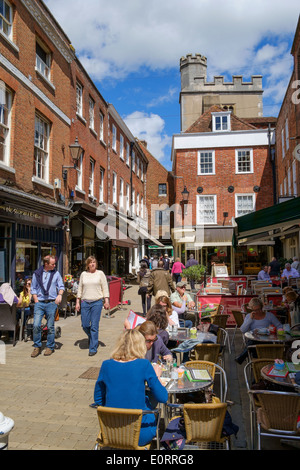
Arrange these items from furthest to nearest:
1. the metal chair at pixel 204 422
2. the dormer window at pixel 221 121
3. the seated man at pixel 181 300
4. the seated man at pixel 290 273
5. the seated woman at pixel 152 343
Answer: the dormer window at pixel 221 121
the seated man at pixel 290 273
the seated man at pixel 181 300
the seated woman at pixel 152 343
the metal chair at pixel 204 422

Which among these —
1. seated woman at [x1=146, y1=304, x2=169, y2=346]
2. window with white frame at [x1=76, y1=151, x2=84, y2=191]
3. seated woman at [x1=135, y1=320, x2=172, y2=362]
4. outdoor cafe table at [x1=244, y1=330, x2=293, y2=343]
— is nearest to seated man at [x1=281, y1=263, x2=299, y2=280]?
outdoor cafe table at [x1=244, y1=330, x2=293, y2=343]

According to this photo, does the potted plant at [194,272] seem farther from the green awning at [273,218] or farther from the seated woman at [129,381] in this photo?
the seated woman at [129,381]

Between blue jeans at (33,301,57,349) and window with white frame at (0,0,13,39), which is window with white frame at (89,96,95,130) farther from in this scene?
blue jeans at (33,301,57,349)

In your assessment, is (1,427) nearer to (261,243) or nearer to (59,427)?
(59,427)

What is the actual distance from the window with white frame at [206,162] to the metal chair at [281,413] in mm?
23654

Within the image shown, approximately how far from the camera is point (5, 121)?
31.8 feet

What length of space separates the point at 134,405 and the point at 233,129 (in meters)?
26.3

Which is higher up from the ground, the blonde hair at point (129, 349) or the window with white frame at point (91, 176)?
the window with white frame at point (91, 176)

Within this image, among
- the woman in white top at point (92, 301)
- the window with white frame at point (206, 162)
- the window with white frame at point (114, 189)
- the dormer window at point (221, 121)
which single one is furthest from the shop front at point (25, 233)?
the dormer window at point (221, 121)

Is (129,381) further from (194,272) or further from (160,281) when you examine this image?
(194,272)

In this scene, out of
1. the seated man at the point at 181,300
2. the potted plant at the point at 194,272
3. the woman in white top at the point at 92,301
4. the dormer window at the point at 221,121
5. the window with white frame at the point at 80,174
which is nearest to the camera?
the woman in white top at the point at 92,301

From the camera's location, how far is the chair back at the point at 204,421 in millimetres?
2904

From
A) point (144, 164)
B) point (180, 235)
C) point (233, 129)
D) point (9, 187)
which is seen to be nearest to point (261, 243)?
point (180, 235)

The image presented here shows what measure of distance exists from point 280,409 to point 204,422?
2.44 feet
